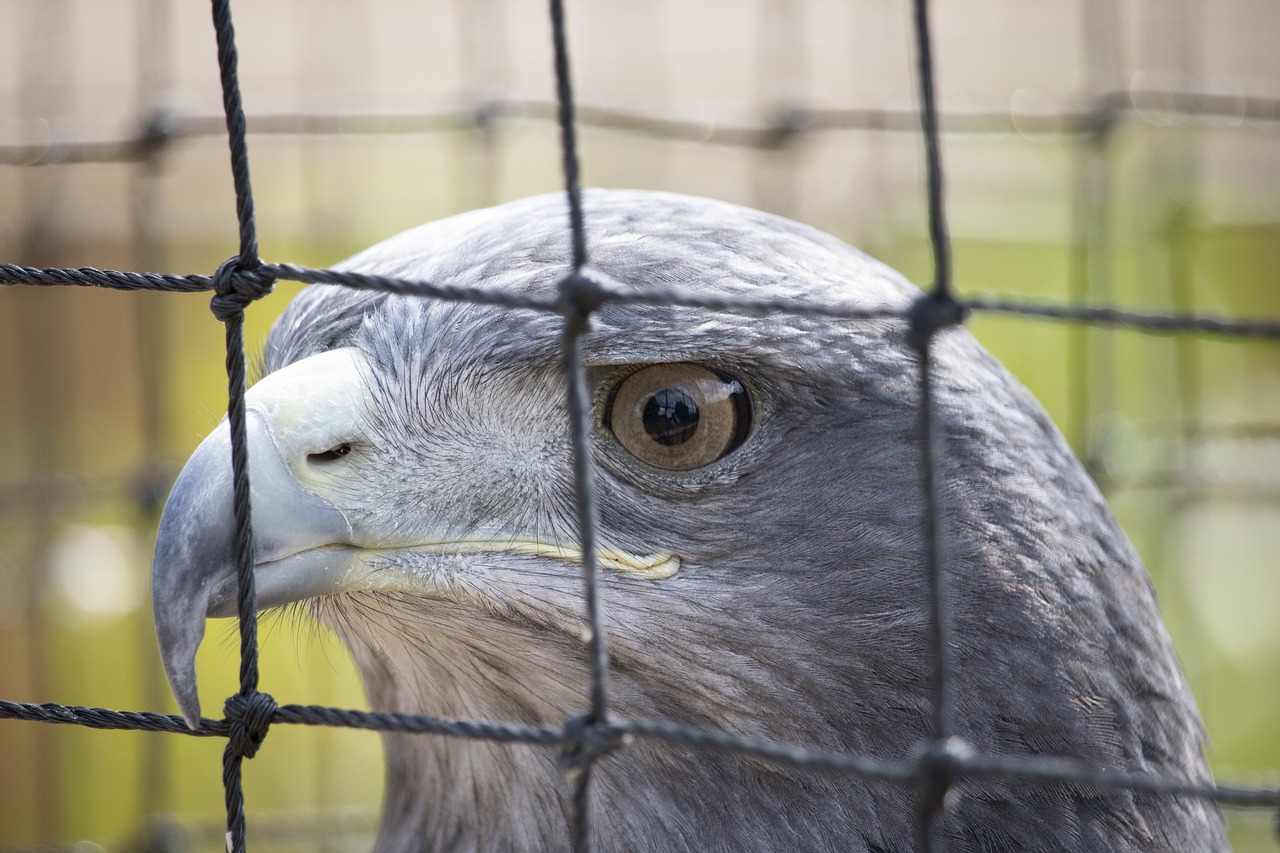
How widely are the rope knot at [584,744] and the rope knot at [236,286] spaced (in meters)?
0.56

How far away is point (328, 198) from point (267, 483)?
14.6 feet

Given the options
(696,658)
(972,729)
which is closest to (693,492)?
(696,658)

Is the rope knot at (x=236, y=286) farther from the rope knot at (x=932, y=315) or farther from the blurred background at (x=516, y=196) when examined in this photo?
the blurred background at (x=516, y=196)

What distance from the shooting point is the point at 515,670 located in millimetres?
1550

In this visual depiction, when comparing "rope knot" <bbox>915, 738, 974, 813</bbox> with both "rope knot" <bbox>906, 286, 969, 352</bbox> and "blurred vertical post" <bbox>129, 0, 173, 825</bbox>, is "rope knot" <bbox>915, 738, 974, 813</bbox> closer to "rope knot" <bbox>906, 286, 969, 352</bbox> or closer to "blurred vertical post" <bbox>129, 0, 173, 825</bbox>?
"rope knot" <bbox>906, 286, 969, 352</bbox>

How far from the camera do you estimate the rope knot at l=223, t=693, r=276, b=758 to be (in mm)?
1349

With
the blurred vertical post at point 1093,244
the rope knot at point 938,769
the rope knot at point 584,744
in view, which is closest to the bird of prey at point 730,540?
the rope knot at point 584,744

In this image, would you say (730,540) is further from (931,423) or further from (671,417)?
(931,423)

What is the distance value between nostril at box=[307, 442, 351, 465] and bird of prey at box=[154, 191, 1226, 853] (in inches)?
0.4

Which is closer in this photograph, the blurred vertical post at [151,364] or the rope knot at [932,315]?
the rope knot at [932,315]

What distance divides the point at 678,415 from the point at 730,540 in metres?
0.16

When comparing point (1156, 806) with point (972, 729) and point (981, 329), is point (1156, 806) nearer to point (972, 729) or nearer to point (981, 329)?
point (972, 729)

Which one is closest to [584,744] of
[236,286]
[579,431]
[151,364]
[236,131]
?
[579,431]

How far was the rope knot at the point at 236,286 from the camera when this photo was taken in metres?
1.36
